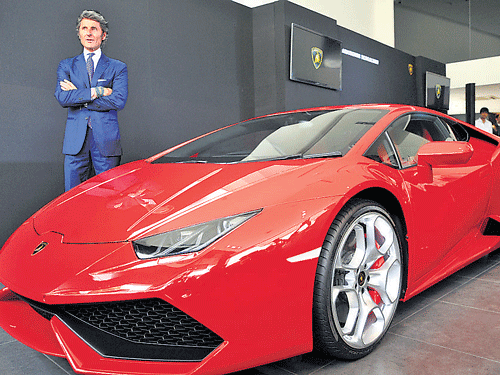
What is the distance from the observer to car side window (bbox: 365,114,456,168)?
1.59 m

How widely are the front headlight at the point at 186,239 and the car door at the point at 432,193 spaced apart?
0.72 m

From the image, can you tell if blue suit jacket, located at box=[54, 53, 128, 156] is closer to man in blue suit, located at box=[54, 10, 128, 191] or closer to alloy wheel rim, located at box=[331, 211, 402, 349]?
man in blue suit, located at box=[54, 10, 128, 191]

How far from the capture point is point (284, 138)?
1.79 metres

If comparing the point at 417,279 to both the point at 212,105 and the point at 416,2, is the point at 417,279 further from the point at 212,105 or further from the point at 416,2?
the point at 416,2

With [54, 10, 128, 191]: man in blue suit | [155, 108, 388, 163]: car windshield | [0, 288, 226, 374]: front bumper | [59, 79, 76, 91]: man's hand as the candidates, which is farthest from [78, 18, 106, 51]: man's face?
[0, 288, 226, 374]: front bumper

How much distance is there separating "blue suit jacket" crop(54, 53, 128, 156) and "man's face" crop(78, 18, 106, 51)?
124 millimetres

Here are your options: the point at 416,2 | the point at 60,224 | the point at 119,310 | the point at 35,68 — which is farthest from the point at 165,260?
the point at 416,2

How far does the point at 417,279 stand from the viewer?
1.64 meters

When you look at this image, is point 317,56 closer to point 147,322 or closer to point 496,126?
point 147,322

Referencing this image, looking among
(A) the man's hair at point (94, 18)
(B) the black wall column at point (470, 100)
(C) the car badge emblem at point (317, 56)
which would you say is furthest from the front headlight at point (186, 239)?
(B) the black wall column at point (470, 100)

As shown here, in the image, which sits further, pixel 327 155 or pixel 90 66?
pixel 90 66

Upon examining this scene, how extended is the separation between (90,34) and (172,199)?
2318mm

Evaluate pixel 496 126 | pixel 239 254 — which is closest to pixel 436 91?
pixel 496 126

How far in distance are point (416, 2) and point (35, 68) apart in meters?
12.6
